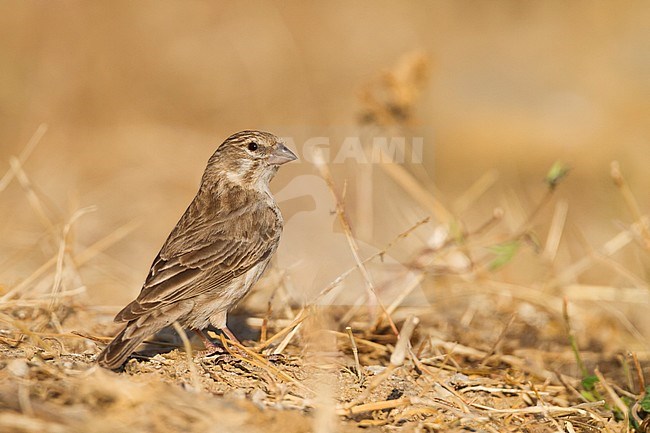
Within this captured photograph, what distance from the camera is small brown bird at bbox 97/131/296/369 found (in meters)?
4.47

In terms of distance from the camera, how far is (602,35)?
44.1ft

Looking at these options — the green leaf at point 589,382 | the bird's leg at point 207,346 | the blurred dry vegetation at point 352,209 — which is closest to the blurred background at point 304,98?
the blurred dry vegetation at point 352,209

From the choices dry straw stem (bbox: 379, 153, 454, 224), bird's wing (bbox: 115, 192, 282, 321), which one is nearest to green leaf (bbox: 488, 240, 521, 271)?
dry straw stem (bbox: 379, 153, 454, 224)

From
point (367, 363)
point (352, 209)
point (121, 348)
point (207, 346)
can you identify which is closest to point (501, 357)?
point (367, 363)

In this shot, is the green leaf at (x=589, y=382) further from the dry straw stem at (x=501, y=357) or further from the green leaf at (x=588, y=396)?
the dry straw stem at (x=501, y=357)

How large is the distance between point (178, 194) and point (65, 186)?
1.20 metres

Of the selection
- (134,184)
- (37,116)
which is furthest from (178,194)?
(37,116)

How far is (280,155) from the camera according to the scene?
5398 millimetres

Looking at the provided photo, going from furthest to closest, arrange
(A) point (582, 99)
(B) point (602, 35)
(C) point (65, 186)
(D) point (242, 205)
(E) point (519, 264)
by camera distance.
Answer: (B) point (602, 35) → (A) point (582, 99) → (C) point (65, 186) → (E) point (519, 264) → (D) point (242, 205)

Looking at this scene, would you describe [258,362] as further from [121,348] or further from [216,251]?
[216,251]

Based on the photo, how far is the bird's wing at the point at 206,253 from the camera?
15.0ft

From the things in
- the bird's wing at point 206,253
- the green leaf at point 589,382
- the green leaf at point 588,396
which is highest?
the bird's wing at point 206,253

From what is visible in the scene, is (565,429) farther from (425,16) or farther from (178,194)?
(425,16)

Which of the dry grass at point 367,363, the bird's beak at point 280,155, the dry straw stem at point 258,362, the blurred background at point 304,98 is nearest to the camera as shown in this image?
the dry grass at point 367,363
